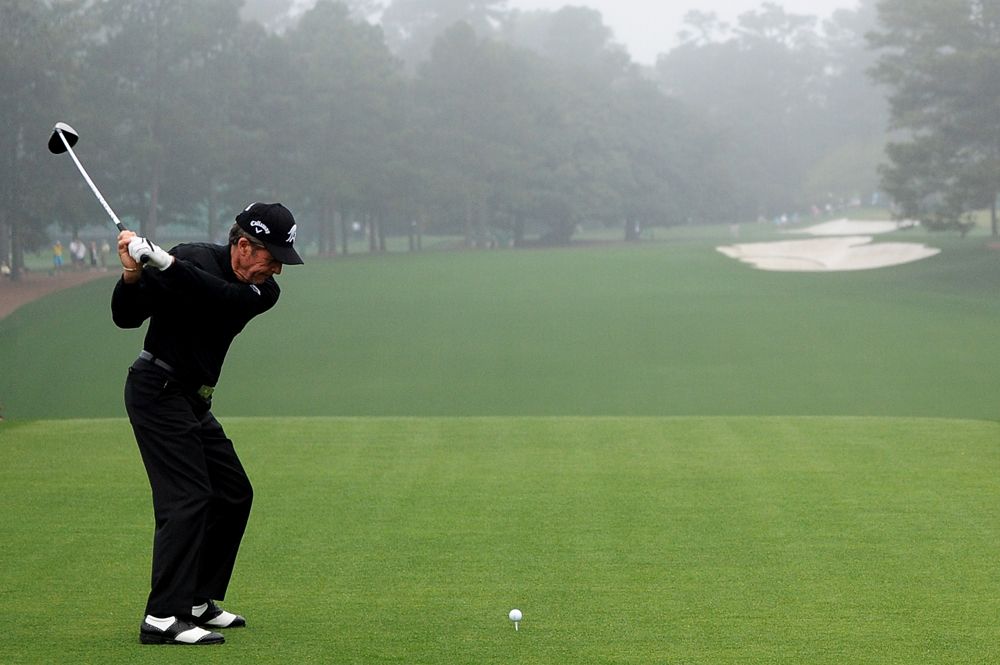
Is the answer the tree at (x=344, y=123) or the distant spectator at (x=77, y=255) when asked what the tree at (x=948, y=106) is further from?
the distant spectator at (x=77, y=255)

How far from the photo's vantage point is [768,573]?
713 cm

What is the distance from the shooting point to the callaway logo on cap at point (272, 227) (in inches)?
234

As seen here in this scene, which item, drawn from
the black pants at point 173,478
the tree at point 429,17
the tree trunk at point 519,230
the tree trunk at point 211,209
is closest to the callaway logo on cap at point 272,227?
the black pants at point 173,478

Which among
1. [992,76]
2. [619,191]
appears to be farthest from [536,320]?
[619,191]

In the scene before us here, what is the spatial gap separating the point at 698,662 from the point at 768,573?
1720mm

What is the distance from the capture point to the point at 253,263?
609 cm

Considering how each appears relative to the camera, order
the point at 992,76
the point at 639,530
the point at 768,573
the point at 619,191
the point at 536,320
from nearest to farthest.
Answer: the point at 768,573, the point at 639,530, the point at 536,320, the point at 992,76, the point at 619,191

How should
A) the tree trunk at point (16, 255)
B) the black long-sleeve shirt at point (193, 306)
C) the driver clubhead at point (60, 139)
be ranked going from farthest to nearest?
the tree trunk at point (16, 255) < the driver clubhead at point (60, 139) < the black long-sleeve shirt at point (193, 306)

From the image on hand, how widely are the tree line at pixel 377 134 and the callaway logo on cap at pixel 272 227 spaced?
147 ft

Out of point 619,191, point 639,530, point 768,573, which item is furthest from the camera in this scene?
point 619,191

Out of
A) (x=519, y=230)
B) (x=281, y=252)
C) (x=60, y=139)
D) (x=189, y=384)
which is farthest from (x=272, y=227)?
(x=519, y=230)

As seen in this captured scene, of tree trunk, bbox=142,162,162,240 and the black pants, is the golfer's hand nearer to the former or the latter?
the black pants

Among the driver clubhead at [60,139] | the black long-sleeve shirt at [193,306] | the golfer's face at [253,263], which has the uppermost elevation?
the driver clubhead at [60,139]

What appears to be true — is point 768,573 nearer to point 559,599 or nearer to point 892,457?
point 559,599
